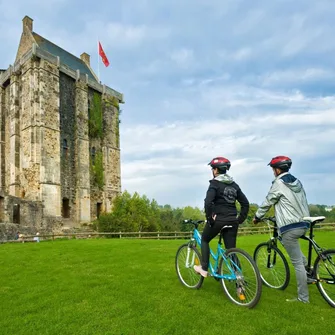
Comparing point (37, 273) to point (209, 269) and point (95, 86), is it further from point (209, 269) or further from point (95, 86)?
point (95, 86)

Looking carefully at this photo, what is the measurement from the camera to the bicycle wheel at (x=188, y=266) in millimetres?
5421

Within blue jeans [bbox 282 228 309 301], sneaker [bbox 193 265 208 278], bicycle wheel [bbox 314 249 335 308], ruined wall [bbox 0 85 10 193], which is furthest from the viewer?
ruined wall [bbox 0 85 10 193]

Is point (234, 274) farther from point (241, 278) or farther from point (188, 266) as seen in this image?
point (188, 266)

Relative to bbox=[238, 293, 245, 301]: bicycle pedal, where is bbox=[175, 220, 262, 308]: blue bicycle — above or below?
above

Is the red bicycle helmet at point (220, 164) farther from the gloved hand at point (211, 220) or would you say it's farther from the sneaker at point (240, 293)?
the sneaker at point (240, 293)

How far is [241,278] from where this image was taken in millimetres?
4363

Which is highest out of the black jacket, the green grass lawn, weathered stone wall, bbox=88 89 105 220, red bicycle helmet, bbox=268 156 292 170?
weathered stone wall, bbox=88 89 105 220

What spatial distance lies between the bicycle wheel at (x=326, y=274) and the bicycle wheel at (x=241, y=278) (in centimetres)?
105

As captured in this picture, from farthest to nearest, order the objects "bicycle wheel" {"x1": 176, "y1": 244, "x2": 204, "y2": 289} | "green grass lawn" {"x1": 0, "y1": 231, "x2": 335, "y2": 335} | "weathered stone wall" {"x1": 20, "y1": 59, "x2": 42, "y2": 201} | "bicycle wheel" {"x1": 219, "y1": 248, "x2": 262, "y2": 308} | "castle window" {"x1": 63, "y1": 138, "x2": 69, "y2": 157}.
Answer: "castle window" {"x1": 63, "y1": 138, "x2": 69, "y2": 157}
"weathered stone wall" {"x1": 20, "y1": 59, "x2": 42, "y2": 201}
"bicycle wheel" {"x1": 176, "y1": 244, "x2": 204, "y2": 289}
"bicycle wheel" {"x1": 219, "y1": 248, "x2": 262, "y2": 308}
"green grass lawn" {"x1": 0, "y1": 231, "x2": 335, "y2": 335}

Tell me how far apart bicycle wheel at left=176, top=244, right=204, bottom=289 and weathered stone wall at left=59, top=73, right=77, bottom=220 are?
1055 inches

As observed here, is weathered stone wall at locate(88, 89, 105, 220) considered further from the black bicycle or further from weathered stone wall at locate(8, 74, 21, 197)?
the black bicycle

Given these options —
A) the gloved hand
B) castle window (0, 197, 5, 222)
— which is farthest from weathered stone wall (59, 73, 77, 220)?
the gloved hand

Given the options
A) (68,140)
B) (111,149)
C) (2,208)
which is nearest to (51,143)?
(68,140)

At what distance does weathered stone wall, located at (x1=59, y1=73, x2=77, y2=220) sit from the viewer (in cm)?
3097
